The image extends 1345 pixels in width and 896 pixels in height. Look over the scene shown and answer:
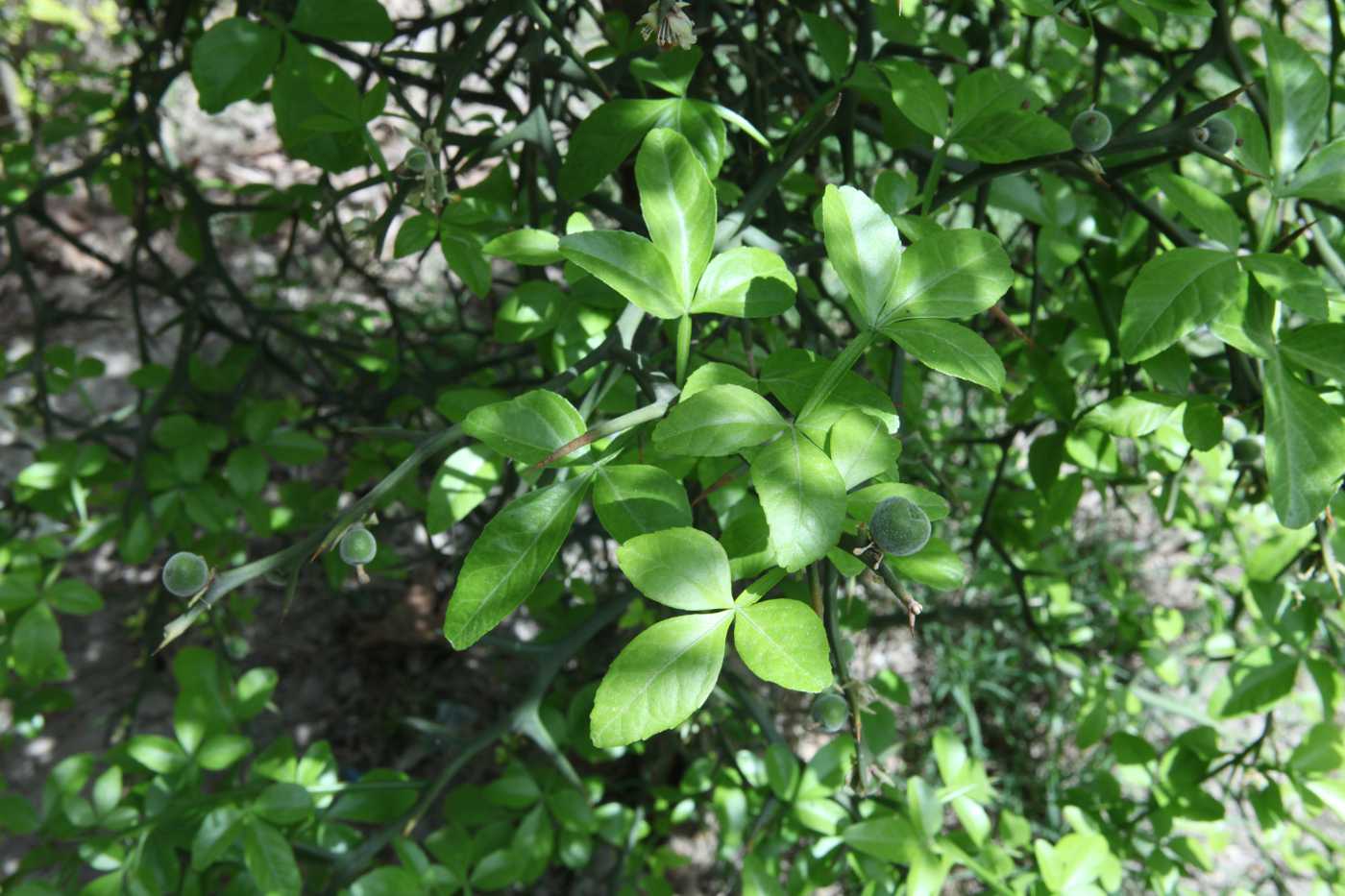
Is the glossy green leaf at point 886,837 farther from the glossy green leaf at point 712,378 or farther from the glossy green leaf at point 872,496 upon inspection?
the glossy green leaf at point 712,378

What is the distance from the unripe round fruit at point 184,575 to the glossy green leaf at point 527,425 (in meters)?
0.28

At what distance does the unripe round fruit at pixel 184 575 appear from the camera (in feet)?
2.85

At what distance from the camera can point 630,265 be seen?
0.86 metres

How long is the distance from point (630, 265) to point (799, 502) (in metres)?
0.27

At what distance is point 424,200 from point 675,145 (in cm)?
37

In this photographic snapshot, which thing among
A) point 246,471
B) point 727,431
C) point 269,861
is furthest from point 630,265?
point 246,471

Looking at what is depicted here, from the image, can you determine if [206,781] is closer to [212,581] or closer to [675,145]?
[212,581]

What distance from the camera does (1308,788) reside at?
1.59 metres

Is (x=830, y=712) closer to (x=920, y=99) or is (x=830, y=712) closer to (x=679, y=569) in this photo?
(x=679, y=569)

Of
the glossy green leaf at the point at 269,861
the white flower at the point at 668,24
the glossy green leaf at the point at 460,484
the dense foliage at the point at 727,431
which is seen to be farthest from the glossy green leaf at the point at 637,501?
the glossy green leaf at the point at 269,861

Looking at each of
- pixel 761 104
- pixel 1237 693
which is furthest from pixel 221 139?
pixel 1237 693

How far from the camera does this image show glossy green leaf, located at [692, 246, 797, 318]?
A: 0.89 m

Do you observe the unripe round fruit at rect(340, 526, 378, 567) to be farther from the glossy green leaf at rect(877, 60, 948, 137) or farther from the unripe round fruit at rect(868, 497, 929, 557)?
the glossy green leaf at rect(877, 60, 948, 137)

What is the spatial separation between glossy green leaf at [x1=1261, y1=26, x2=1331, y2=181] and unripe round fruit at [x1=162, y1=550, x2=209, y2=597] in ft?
3.77
